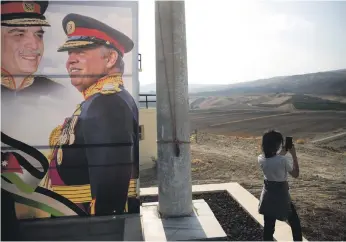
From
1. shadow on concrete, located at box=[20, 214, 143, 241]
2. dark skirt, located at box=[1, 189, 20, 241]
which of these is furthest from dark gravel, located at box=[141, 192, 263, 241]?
dark skirt, located at box=[1, 189, 20, 241]

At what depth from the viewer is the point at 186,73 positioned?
3.96 m

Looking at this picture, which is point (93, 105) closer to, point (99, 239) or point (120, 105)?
point (120, 105)

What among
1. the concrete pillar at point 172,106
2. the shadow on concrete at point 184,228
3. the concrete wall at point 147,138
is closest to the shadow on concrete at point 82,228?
the shadow on concrete at point 184,228

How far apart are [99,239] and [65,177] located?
981 millimetres

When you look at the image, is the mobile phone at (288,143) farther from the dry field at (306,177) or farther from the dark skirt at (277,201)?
the dry field at (306,177)

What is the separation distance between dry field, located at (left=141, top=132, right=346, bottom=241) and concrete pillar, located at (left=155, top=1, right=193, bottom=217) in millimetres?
1804

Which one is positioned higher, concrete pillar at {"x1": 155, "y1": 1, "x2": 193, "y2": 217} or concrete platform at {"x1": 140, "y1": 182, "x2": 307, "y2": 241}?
concrete pillar at {"x1": 155, "y1": 1, "x2": 193, "y2": 217}

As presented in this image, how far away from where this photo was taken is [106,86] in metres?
4.05

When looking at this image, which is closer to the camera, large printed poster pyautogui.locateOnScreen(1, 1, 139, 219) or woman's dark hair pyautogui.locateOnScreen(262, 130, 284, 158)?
woman's dark hair pyautogui.locateOnScreen(262, 130, 284, 158)

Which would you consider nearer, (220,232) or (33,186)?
(220,232)

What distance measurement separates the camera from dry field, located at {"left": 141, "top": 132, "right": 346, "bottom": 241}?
4.22m

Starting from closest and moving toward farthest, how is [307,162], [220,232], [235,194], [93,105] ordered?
[220,232] < [93,105] < [235,194] < [307,162]

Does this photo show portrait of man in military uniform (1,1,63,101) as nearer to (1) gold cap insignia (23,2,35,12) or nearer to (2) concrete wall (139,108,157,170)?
(1) gold cap insignia (23,2,35,12)

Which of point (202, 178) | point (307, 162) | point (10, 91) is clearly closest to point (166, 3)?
point (10, 91)
